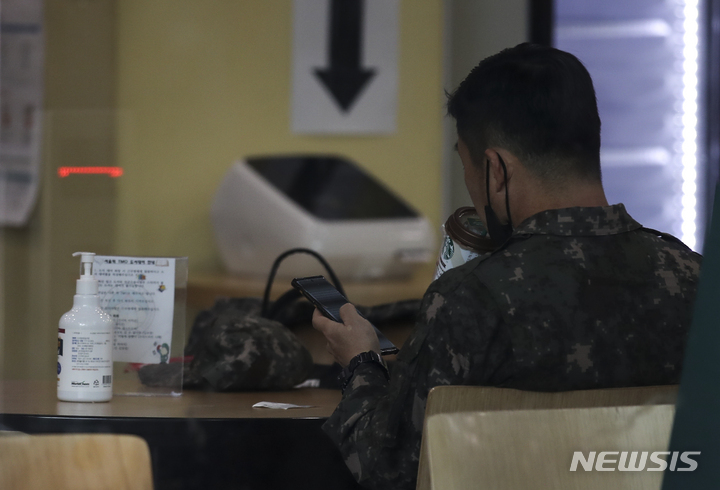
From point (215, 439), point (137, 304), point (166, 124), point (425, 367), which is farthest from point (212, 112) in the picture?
point (425, 367)

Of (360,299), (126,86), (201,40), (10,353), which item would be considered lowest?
(10,353)

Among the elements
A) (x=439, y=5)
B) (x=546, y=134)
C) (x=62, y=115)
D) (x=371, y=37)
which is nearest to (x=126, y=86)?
(x=62, y=115)

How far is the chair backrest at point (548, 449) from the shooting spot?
0.63m

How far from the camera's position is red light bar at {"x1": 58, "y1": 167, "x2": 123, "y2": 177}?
83.1 inches

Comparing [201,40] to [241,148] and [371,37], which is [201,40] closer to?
[241,148]

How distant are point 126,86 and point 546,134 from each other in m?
1.65

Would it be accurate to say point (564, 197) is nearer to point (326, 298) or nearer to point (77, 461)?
point (326, 298)

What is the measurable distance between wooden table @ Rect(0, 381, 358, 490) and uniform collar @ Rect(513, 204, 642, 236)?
31 centimetres

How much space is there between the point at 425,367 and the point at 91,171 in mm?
1650

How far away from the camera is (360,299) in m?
1.75

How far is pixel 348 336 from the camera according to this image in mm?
836

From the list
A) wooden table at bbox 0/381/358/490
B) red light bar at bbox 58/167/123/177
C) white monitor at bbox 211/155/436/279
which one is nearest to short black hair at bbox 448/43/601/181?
wooden table at bbox 0/381/358/490

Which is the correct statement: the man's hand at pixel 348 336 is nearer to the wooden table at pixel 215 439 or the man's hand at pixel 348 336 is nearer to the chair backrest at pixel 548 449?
the wooden table at pixel 215 439

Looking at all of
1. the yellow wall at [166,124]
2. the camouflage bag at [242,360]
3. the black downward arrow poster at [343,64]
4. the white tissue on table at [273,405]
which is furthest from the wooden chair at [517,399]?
the black downward arrow poster at [343,64]
